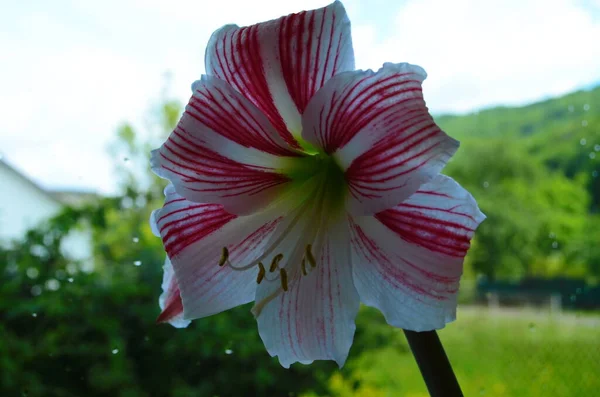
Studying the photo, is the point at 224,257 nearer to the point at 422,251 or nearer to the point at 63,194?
the point at 422,251

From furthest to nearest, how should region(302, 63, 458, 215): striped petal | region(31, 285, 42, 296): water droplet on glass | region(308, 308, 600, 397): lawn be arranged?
region(31, 285, 42, 296): water droplet on glass
region(308, 308, 600, 397): lawn
region(302, 63, 458, 215): striped petal

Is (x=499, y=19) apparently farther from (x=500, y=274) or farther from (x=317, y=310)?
(x=317, y=310)

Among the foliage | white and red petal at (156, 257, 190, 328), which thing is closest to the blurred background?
the foliage

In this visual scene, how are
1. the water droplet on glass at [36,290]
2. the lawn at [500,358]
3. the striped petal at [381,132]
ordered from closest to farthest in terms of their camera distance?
the striped petal at [381,132] → the lawn at [500,358] → the water droplet on glass at [36,290]

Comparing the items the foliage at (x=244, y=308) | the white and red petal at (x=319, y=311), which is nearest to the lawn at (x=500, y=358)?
the foliage at (x=244, y=308)

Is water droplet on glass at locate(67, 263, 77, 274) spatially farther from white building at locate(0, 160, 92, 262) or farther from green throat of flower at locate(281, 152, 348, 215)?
green throat of flower at locate(281, 152, 348, 215)

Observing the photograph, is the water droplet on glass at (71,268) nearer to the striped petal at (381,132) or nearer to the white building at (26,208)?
the white building at (26,208)

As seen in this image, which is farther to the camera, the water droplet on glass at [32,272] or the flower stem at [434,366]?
the water droplet on glass at [32,272]
